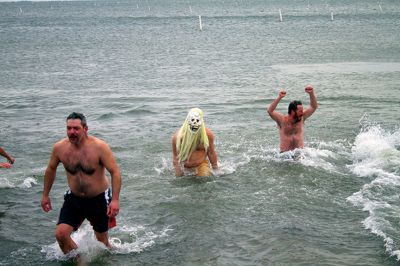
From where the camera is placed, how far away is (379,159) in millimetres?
10586

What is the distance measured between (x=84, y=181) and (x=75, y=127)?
2.26 feet

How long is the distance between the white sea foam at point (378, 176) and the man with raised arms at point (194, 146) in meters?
2.36

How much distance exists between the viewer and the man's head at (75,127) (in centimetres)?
589

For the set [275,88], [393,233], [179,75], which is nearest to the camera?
[393,233]

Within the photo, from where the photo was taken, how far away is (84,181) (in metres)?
6.26

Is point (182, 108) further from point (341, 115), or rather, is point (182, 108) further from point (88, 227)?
point (88, 227)

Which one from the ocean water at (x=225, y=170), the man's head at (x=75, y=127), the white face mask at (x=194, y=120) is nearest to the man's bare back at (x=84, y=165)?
the man's head at (x=75, y=127)

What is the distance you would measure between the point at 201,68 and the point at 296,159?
16.2 meters

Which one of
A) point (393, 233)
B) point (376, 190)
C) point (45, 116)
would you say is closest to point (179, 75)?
point (45, 116)

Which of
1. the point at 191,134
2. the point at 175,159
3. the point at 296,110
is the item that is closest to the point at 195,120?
the point at 191,134

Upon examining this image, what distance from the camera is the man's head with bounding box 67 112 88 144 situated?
232 inches

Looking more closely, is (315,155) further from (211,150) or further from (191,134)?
(191,134)

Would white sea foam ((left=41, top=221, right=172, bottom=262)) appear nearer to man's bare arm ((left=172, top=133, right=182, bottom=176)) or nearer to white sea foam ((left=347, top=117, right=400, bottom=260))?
man's bare arm ((left=172, top=133, right=182, bottom=176))

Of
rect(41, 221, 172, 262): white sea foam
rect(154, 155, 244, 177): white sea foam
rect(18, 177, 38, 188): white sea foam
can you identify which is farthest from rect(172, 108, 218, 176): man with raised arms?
rect(18, 177, 38, 188): white sea foam
